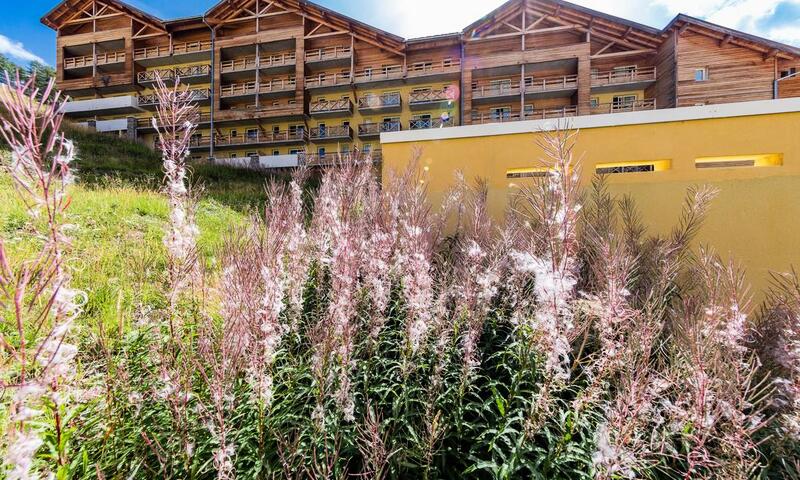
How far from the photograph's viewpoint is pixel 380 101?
21500 mm

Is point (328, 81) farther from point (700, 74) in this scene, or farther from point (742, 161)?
point (742, 161)

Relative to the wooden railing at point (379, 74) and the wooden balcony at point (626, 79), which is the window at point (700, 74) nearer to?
the wooden balcony at point (626, 79)

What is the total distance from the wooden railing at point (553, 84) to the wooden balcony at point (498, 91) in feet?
2.25

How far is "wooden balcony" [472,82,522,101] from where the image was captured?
784 inches

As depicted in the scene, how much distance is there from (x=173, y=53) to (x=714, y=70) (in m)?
33.8

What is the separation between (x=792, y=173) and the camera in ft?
15.5

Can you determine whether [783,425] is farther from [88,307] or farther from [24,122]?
[88,307]

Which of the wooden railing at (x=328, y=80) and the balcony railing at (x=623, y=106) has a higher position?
the wooden railing at (x=328, y=80)

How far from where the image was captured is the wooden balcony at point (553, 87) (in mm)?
19188

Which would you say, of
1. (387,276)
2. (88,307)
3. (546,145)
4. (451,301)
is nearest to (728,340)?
(546,145)

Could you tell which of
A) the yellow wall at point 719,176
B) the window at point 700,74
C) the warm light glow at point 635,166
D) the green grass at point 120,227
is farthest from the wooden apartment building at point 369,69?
the yellow wall at point 719,176

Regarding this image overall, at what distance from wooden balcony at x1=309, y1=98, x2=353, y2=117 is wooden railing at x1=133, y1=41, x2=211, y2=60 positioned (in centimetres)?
899

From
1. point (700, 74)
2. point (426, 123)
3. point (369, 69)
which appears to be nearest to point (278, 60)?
point (369, 69)

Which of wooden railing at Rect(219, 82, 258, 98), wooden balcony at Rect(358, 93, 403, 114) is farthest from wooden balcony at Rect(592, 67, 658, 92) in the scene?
wooden railing at Rect(219, 82, 258, 98)
